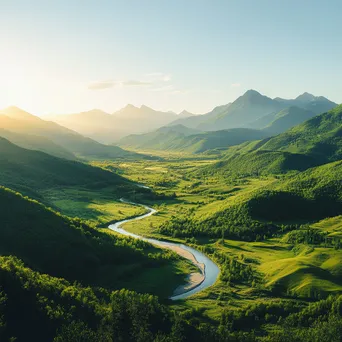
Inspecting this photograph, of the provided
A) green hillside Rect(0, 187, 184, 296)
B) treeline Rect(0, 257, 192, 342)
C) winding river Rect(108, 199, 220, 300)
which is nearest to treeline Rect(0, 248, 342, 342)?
treeline Rect(0, 257, 192, 342)

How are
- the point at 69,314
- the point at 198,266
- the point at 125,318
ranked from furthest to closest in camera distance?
1. the point at 198,266
2. the point at 125,318
3. the point at 69,314

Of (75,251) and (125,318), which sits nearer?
(125,318)

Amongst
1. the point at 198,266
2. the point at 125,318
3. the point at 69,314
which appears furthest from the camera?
the point at 198,266

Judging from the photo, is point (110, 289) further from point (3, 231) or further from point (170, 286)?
point (3, 231)

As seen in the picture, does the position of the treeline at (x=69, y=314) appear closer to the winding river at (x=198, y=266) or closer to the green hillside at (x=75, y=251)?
the winding river at (x=198, y=266)

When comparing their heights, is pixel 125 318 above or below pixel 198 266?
above

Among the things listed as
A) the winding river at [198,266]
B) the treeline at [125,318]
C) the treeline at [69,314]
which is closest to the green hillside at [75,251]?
the winding river at [198,266]

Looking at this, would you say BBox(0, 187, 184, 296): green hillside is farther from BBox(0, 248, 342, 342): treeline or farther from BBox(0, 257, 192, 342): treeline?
BBox(0, 257, 192, 342): treeline

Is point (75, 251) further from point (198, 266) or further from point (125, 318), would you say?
point (125, 318)

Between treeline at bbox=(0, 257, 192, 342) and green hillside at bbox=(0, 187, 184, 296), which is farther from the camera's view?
green hillside at bbox=(0, 187, 184, 296)

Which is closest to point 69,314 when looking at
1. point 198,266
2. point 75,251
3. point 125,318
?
point 125,318

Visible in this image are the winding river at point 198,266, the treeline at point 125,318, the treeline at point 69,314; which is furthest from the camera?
A: the winding river at point 198,266
